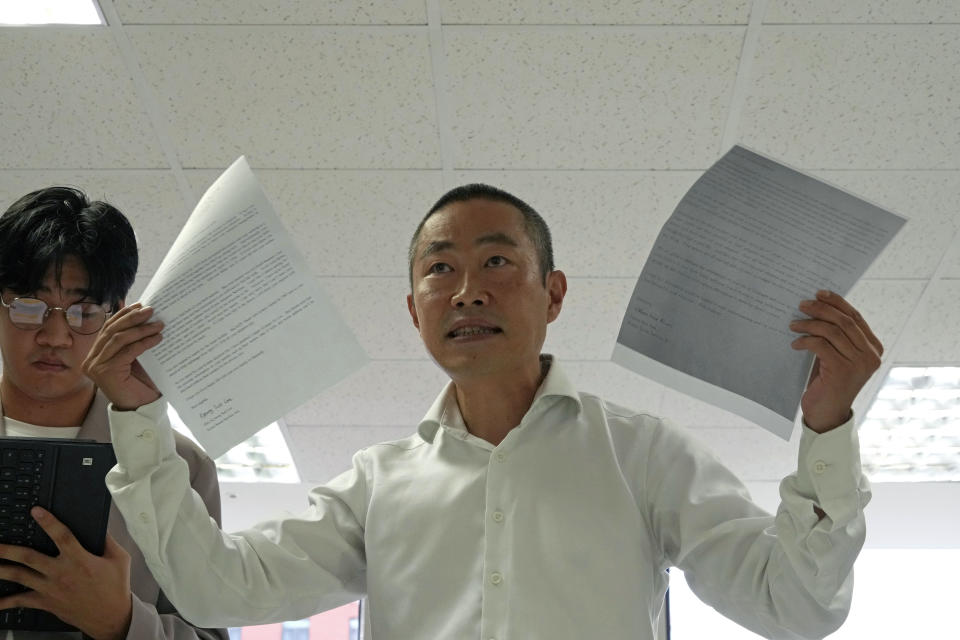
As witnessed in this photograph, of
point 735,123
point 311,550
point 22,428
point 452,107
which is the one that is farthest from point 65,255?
point 735,123

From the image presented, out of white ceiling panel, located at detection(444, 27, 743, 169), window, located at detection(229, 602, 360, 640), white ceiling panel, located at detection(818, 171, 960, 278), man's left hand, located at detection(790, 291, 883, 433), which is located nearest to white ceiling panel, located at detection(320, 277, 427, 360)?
white ceiling panel, located at detection(444, 27, 743, 169)

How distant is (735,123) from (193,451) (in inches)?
70.7

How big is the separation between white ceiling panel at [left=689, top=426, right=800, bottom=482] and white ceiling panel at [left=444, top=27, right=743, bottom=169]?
1458mm

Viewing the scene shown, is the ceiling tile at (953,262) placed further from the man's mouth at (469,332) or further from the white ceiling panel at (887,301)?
the man's mouth at (469,332)

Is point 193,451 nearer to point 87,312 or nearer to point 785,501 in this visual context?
point 87,312

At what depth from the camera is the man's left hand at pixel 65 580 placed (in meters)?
1.33

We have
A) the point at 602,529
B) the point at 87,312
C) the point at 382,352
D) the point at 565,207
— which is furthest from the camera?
the point at 382,352

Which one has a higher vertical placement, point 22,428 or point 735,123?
point 735,123

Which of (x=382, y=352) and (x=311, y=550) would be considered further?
(x=382, y=352)

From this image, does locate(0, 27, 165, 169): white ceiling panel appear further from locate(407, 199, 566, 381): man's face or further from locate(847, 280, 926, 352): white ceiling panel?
locate(847, 280, 926, 352): white ceiling panel

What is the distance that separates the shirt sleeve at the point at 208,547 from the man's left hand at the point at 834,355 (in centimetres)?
66

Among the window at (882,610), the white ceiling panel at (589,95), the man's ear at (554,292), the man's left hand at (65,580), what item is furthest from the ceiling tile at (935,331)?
the man's left hand at (65,580)

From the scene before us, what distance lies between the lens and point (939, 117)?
9.19 feet

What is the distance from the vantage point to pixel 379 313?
3.56 m
